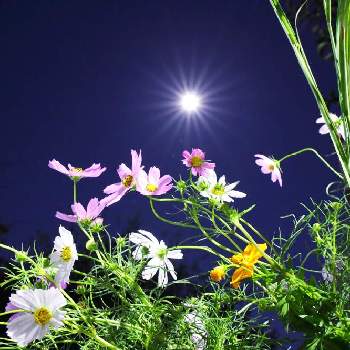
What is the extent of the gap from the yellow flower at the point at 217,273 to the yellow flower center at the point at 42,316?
23cm

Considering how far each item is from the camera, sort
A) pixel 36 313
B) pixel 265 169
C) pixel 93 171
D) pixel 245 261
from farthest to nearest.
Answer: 1. pixel 265 169
2. pixel 93 171
3. pixel 245 261
4. pixel 36 313

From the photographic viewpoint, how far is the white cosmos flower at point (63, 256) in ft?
2.54

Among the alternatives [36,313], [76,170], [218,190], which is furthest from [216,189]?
[36,313]

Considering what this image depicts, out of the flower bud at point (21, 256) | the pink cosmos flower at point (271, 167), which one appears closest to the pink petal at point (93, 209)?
the flower bud at point (21, 256)

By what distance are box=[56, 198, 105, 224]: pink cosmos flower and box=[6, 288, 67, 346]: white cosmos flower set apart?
15 centimetres

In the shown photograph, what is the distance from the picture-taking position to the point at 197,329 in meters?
0.81

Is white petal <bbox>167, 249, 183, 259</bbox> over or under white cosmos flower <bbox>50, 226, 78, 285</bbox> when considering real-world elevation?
over

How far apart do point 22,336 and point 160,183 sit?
0.90 feet

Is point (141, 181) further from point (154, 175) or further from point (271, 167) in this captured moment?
point (271, 167)

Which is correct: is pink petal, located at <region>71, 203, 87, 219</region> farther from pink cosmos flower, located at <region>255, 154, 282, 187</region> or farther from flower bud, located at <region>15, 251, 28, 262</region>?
pink cosmos flower, located at <region>255, 154, 282, 187</region>

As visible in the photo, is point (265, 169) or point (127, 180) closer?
point (127, 180)

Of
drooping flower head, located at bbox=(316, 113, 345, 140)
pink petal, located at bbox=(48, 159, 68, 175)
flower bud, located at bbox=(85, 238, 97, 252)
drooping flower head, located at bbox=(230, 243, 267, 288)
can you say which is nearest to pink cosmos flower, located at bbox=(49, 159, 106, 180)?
pink petal, located at bbox=(48, 159, 68, 175)

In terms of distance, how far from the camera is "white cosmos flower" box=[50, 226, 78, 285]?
0.78 metres

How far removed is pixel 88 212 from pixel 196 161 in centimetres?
20
